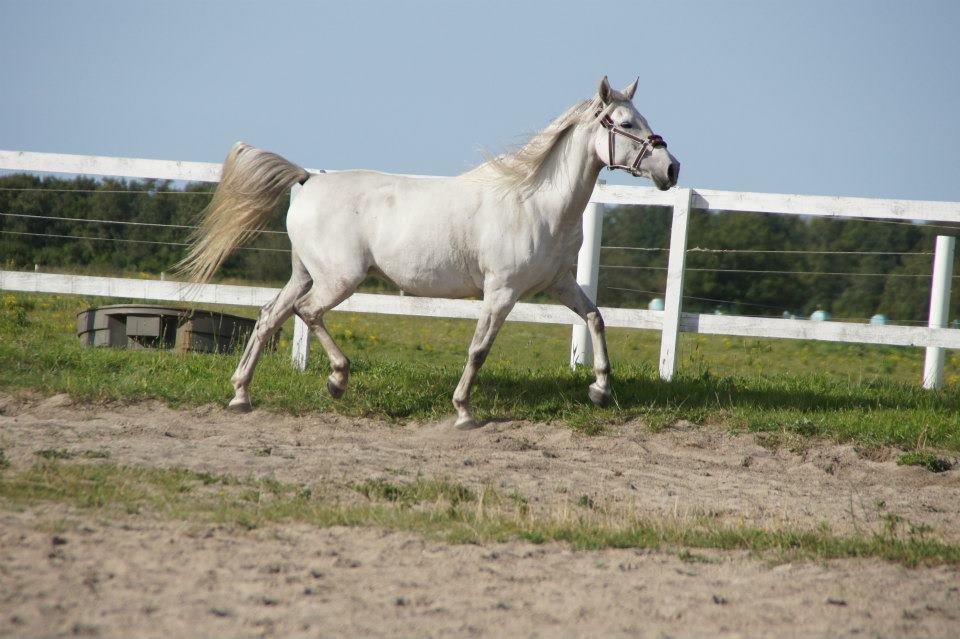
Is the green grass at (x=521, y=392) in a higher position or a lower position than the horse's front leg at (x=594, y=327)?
lower

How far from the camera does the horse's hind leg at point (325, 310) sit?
6895 millimetres

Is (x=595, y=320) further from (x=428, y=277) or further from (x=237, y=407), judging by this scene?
(x=237, y=407)

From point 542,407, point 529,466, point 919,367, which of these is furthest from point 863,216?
point 919,367

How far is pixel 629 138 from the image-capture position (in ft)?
21.5

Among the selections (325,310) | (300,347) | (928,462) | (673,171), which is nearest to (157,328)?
(300,347)

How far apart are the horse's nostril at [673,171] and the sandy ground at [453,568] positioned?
1972mm

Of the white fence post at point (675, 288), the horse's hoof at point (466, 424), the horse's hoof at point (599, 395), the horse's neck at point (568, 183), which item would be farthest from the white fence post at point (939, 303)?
the horse's hoof at point (466, 424)

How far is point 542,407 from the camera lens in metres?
7.05

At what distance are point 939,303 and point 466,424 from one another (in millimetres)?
4624

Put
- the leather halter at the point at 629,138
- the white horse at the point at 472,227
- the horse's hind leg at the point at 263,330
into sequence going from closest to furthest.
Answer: the leather halter at the point at 629,138
the white horse at the point at 472,227
the horse's hind leg at the point at 263,330

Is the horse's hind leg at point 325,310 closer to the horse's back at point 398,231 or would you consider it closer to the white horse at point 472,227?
the white horse at point 472,227

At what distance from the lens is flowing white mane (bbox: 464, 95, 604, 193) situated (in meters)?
6.77

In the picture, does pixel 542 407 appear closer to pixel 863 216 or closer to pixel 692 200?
pixel 692 200

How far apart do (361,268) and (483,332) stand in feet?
3.30
